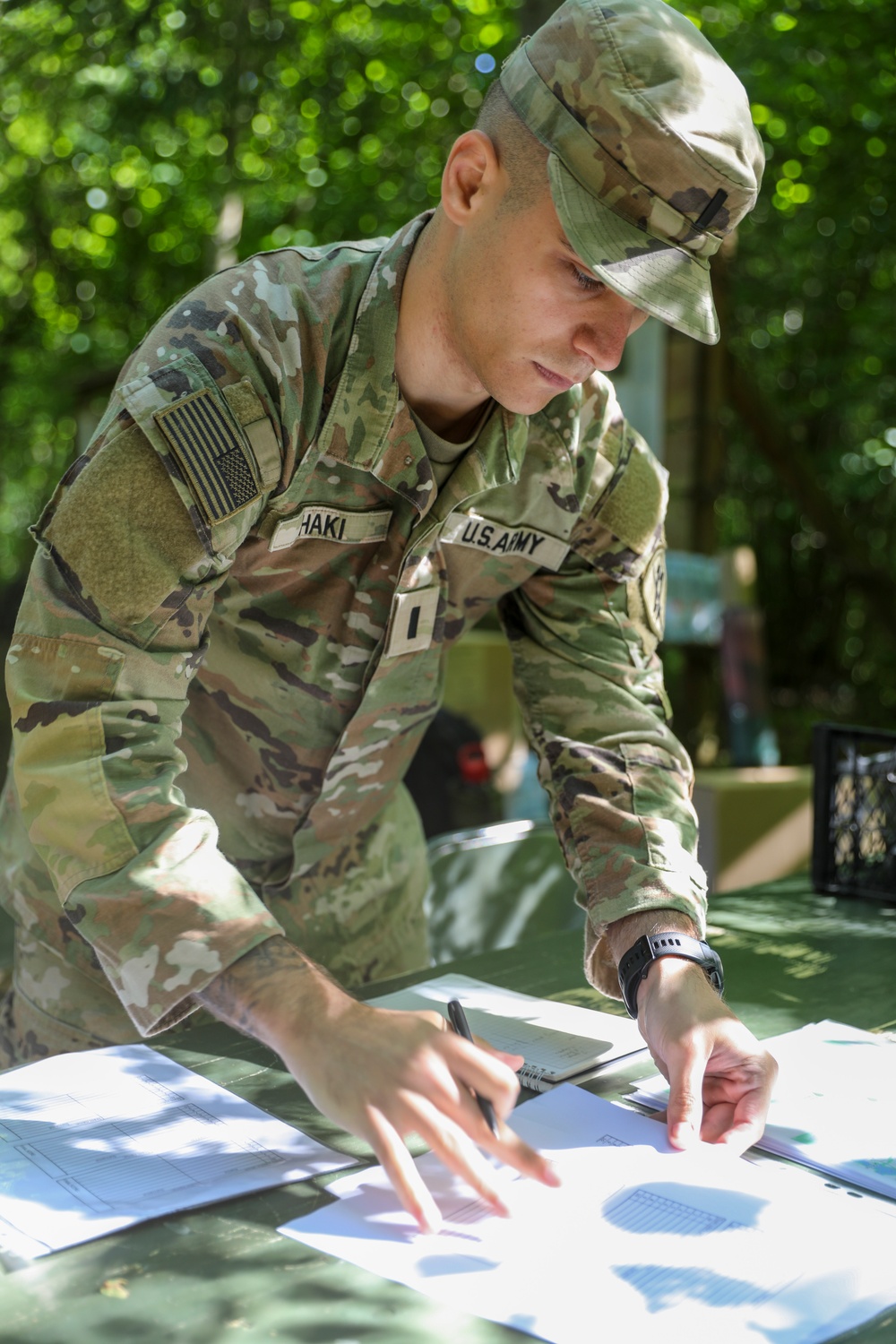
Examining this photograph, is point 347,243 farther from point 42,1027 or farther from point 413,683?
point 42,1027

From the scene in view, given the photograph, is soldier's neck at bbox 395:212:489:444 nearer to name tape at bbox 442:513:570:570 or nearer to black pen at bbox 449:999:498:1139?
name tape at bbox 442:513:570:570

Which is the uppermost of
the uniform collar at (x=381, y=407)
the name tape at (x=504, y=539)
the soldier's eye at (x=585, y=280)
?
the soldier's eye at (x=585, y=280)

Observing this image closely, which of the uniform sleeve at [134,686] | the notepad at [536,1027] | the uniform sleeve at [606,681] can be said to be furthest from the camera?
the uniform sleeve at [606,681]

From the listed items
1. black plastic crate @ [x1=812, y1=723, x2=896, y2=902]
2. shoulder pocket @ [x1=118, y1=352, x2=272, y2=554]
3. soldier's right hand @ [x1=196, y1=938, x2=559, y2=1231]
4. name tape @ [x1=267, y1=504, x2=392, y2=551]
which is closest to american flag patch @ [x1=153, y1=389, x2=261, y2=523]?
shoulder pocket @ [x1=118, y1=352, x2=272, y2=554]

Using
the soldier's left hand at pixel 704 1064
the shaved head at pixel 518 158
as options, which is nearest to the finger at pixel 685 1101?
the soldier's left hand at pixel 704 1064

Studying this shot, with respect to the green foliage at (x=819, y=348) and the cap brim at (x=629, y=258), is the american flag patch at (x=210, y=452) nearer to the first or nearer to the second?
the cap brim at (x=629, y=258)

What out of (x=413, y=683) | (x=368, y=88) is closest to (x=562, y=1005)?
(x=413, y=683)

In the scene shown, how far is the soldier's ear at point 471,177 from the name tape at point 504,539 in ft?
1.17

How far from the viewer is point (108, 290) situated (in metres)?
9.45

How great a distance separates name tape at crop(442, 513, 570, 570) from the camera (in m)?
1.57

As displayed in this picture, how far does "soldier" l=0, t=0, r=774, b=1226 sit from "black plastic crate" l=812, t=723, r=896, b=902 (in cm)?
59

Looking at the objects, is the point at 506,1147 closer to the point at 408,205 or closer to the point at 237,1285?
the point at 237,1285

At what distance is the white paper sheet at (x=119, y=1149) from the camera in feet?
3.43

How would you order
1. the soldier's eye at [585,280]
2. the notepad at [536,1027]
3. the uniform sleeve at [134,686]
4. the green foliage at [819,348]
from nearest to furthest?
the uniform sleeve at [134,686] < the soldier's eye at [585,280] < the notepad at [536,1027] < the green foliage at [819,348]
